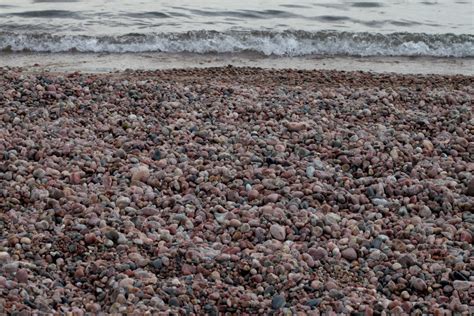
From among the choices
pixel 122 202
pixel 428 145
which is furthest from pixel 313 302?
pixel 428 145

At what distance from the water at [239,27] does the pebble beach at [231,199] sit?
11.0 ft

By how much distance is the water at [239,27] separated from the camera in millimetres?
10078

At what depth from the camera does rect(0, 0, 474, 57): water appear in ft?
33.1

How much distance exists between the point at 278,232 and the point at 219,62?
570cm

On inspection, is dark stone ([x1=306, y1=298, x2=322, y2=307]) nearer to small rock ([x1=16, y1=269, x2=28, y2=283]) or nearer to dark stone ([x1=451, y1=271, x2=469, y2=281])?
dark stone ([x1=451, y1=271, x2=469, y2=281])

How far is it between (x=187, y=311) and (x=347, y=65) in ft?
22.0

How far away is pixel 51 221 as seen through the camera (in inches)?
162

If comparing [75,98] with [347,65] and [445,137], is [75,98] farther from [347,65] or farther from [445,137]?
[347,65]

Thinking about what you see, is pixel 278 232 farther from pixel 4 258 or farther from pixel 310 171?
pixel 4 258

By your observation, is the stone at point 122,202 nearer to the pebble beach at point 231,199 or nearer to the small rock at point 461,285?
the pebble beach at point 231,199

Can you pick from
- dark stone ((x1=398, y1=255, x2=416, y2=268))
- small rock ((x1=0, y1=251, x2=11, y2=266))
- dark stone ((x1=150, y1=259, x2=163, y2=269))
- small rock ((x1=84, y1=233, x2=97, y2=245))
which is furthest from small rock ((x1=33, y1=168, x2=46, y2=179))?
dark stone ((x1=398, y1=255, x2=416, y2=268))

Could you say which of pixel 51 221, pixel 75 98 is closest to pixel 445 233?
pixel 51 221

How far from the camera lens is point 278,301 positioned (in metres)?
3.45

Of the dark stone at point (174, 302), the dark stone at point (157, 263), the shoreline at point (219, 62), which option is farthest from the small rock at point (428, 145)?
the shoreline at point (219, 62)
